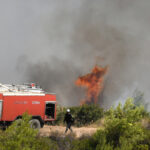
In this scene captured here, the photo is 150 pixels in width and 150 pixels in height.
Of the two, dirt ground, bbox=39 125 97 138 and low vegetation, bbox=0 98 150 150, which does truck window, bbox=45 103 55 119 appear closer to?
dirt ground, bbox=39 125 97 138

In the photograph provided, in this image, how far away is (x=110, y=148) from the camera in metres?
9.43

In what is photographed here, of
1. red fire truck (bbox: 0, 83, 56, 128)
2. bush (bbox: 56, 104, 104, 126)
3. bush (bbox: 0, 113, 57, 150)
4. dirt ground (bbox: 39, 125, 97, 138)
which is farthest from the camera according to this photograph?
bush (bbox: 56, 104, 104, 126)

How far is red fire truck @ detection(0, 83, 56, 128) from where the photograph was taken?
14.5 meters

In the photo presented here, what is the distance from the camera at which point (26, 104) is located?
49.7 ft

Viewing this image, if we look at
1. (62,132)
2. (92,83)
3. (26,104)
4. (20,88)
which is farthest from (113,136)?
(92,83)

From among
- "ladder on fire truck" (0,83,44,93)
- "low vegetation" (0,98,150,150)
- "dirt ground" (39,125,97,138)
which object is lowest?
"dirt ground" (39,125,97,138)

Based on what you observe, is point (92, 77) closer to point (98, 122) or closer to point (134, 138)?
point (98, 122)

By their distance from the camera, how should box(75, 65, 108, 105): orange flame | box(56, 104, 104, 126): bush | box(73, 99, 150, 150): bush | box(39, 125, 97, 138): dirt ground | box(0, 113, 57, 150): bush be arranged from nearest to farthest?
box(0, 113, 57, 150): bush → box(73, 99, 150, 150): bush → box(39, 125, 97, 138): dirt ground → box(56, 104, 104, 126): bush → box(75, 65, 108, 105): orange flame

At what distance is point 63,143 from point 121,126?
3054 mm

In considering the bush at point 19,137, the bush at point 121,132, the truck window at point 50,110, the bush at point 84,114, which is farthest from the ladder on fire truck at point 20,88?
the bush at point 84,114

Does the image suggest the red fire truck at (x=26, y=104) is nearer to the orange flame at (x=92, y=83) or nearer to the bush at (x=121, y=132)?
the bush at (x=121, y=132)

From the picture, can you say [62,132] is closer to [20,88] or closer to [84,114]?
[20,88]

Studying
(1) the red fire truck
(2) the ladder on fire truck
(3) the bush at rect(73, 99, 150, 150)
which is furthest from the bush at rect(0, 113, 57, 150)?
(2) the ladder on fire truck

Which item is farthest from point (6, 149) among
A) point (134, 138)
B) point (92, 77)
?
point (92, 77)
